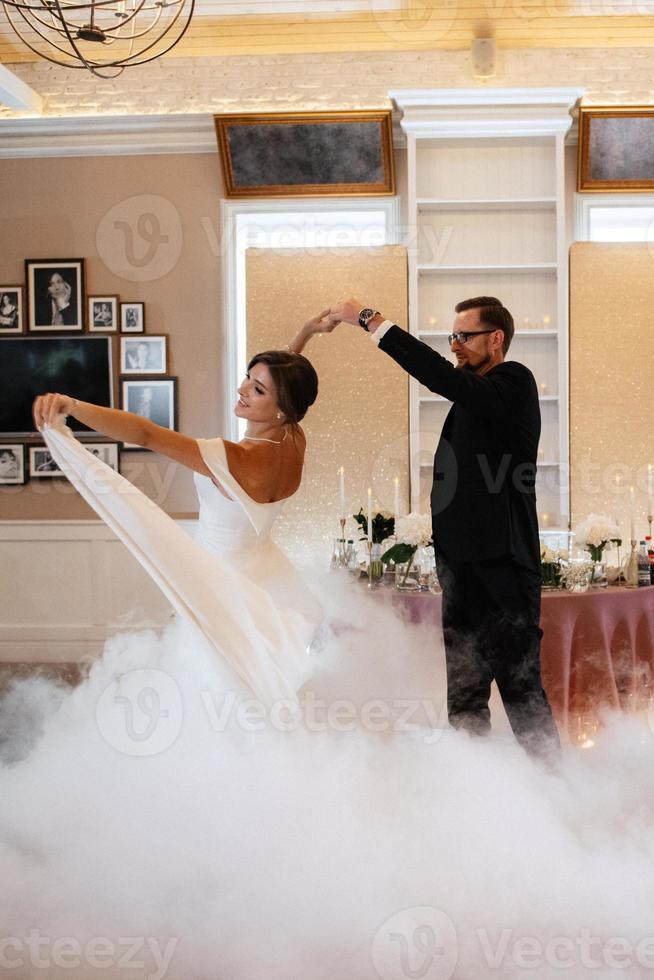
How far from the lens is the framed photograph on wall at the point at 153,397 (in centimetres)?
502

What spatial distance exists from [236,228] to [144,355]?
0.91 meters

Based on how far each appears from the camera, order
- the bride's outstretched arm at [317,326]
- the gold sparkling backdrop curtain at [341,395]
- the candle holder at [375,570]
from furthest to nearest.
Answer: the gold sparkling backdrop curtain at [341,395], the candle holder at [375,570], the bride's outstretched arm at [317,326]

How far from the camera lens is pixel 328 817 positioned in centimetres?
209

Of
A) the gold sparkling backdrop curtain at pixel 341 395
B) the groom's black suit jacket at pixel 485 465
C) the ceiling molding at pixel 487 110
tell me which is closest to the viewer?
the groom's black suit jacket at pixel 485 465

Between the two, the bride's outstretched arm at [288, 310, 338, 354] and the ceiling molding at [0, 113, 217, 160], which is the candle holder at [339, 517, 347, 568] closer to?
the bride's outstretched arm at [288, 310, 338, 354]

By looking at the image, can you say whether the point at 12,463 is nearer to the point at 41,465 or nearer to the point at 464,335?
the point at 41,465

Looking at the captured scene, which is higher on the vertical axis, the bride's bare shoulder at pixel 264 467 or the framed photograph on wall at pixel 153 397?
the framed photograph on wall at pixel 153 397

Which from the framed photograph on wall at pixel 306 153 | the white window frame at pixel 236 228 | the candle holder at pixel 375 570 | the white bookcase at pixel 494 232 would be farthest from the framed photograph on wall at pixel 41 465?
the candle holder at pixel 375 570

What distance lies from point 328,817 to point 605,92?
433cm

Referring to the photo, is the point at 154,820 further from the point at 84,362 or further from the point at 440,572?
the point at 84,362

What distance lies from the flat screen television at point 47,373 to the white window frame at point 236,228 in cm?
70

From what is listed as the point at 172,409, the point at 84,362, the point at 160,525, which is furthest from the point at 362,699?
the point at 84,362

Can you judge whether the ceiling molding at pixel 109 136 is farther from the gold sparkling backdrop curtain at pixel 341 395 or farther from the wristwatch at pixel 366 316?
the wristwatch at pixel 366 316

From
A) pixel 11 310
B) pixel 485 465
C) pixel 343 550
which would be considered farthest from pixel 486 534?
pixel 11 310
